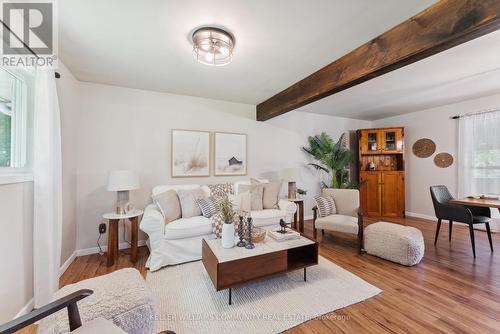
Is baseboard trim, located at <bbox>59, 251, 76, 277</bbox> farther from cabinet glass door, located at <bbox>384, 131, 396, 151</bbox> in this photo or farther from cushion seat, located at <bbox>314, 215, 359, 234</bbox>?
cabinet glass door, located at <bbox>384, 131, 396, 151</bbox>

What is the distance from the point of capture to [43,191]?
175 centimetres

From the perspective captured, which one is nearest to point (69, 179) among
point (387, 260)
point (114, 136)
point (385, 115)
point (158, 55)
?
point (114, 136)

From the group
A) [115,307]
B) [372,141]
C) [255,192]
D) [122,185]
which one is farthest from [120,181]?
[372,141]

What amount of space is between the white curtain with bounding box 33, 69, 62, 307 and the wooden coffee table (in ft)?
4.45

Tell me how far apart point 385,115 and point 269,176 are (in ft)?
11.1

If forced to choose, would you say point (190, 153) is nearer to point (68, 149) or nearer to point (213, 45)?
point (68, 149)

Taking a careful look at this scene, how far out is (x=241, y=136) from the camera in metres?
3.95

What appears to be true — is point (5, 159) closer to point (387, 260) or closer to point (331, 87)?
point (331, 87)

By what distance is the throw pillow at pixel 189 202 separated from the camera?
2.82 m

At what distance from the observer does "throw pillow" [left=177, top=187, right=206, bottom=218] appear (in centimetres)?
282

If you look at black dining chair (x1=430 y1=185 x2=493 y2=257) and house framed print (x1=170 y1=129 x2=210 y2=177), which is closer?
black dining chair (x1=430 y1=185 x2=493 y2=257)

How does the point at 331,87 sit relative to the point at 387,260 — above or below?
above

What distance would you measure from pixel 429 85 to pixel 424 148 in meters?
2.12

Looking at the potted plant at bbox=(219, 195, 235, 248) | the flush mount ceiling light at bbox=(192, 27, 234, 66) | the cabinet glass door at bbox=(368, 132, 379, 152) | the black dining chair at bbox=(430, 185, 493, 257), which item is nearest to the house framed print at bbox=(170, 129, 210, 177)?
the flush mount ceiling light at bbox=(192, 27, 234, 66)
